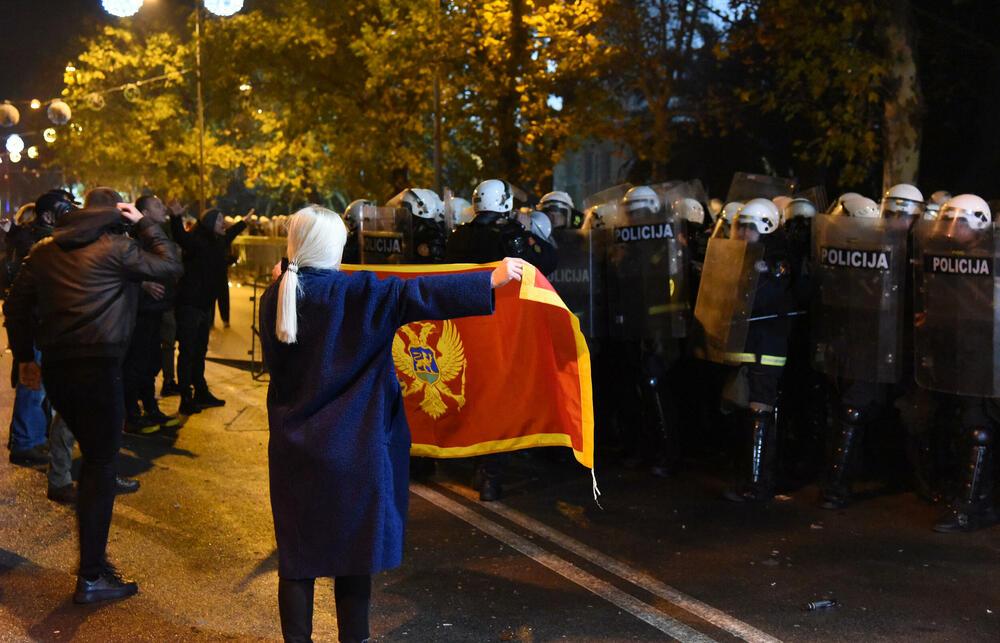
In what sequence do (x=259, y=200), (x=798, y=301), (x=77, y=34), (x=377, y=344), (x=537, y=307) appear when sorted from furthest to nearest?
(x=259, y=200), (x=77, y=34), (x=798, y=301), (x=537, y=307), (x=377, y=344)

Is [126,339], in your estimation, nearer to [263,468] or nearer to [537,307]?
[537,307]

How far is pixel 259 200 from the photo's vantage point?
178ft

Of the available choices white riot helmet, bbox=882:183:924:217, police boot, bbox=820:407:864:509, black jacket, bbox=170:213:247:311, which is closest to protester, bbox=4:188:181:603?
police boot, bbox=820:407:864:509

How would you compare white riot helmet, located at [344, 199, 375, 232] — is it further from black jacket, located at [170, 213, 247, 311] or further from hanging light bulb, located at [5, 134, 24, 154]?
hanging light bulb, located at [5, 134, 24, 154]

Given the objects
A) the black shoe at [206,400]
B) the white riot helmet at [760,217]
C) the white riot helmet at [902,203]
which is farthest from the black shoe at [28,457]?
the white riot helmet at [902,203]

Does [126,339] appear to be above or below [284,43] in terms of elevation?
below

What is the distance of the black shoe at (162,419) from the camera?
946cm

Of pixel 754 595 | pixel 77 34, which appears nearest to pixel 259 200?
pixel 77 34

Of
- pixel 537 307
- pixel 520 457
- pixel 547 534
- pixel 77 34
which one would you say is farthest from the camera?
pixel 77 34

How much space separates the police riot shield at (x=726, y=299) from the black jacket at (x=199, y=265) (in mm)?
5055

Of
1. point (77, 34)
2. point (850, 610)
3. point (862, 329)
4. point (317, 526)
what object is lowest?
point (850, 610)

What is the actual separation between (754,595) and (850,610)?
464 mm

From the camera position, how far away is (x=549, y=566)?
5.80 meters

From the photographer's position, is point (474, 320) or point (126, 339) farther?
point (474, 320)
